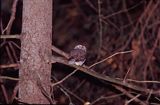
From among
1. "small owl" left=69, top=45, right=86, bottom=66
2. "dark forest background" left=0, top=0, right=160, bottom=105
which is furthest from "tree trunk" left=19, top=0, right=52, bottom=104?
"dark forest background" left=0, top=0, right=160, bottom=105

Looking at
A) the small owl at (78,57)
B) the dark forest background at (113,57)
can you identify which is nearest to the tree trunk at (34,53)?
the small owl at (78,57)

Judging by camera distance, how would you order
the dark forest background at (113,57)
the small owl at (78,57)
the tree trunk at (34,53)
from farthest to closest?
the dark forest background at (113,57), the small owl at (78,57), the tree trunk at (34,53)

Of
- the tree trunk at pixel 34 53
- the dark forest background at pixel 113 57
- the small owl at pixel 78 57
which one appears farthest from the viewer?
the dark forest background at pixel 113 57

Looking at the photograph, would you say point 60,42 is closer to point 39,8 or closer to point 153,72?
point 153,72

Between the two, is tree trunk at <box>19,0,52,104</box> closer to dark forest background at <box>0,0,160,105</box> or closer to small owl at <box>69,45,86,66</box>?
small owl at <box>69,45,86,66</box>

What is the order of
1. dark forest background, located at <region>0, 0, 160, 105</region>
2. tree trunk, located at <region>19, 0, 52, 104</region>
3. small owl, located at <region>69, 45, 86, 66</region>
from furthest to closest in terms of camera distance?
dark forest background, located at <region>0, 0, 160, 105</region>
small owl, located at <region>69, 45, 86, 66</region>
tree trunk, located at <region>19, 0, 52, 104</region>

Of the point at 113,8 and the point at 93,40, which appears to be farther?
the point at 93,40

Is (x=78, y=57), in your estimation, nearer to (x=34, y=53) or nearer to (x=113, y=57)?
(x=34, y=53)

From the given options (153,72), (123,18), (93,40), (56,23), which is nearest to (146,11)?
(153,72)

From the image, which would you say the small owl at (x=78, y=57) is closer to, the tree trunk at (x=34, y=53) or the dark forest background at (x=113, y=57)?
the tree trunk at (x=34, y=53)
